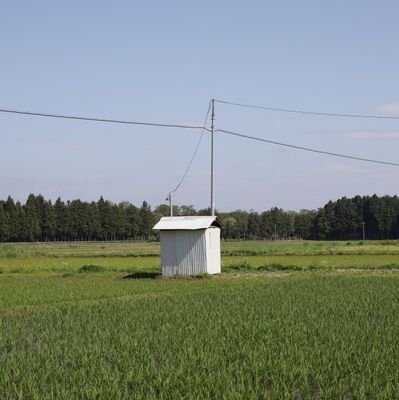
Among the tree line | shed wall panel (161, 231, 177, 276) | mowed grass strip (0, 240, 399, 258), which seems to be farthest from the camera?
the tree line

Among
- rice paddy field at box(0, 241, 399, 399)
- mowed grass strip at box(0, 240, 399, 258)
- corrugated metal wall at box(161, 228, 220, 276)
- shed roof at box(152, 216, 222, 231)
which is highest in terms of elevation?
shed roof at box(152, 216, 222, 231)

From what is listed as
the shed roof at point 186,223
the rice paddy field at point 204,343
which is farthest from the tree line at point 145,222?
the rice paddy field at point 204,343

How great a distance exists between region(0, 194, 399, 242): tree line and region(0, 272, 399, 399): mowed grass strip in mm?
101656

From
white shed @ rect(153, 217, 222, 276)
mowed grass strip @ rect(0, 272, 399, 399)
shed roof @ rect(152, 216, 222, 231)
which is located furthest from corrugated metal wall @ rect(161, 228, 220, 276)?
mowed grass strip @ rect(0, 272, 399, 399)

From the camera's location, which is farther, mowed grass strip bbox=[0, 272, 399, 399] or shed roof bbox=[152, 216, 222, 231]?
shed roof bbox=[152, 216, 222, 231]

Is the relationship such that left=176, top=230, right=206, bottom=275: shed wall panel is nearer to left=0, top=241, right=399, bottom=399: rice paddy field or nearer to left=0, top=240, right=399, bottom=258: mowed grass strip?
left=0, top=241, right=399, bottom=399: rice paddy field

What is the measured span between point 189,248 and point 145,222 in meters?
107

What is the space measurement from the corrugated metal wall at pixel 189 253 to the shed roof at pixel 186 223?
0.79 feet

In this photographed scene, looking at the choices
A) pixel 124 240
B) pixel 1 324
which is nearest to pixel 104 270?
pixel 1 324

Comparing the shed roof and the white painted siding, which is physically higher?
the shed roof

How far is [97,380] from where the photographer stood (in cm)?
931

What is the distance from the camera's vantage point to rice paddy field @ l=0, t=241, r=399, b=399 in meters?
9.08

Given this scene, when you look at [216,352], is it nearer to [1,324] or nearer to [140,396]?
[140,396]

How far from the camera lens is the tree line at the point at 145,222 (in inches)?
4791
